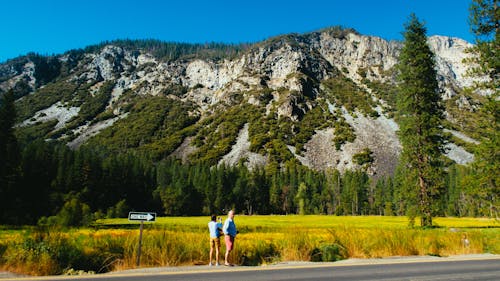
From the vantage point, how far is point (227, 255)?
36.9ft

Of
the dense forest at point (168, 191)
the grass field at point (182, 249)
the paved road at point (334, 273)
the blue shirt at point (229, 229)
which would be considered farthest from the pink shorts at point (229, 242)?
the dense forest at point (168, 191)

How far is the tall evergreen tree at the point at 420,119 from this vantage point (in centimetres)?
2634

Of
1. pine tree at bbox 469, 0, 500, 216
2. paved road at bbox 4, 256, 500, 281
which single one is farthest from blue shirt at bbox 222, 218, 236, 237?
pine tree at bbox 469, 0, 500, 216

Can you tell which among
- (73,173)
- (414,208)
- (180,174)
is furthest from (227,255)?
(180,174)

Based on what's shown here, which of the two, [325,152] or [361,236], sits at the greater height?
[325,152]

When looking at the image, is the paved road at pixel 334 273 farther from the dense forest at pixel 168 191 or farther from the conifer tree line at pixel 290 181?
the dense forest at pixel 168 191

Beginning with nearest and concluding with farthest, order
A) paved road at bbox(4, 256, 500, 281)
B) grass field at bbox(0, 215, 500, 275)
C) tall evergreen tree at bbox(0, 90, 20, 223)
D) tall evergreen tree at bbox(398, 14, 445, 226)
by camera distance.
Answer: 1. paved road at bbox(4, 256, 500, 281)
2. grass field at bbox(0, 215, 500, 275)
3. tall evergreen tree at bbox(398, 14, 445, 226)
4. tall evergreen tree at bbox(0, 90, 20, 223)

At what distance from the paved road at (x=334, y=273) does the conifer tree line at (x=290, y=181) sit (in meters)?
11.8

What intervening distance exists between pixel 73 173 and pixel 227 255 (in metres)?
72.8

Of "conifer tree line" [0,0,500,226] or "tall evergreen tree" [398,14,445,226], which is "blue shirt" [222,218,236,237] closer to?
"conifer tree line" [0,0,500,226]

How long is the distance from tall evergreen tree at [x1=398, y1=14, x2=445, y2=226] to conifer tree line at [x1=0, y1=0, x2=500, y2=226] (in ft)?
0.27

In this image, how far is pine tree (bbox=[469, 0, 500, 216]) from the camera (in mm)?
19078

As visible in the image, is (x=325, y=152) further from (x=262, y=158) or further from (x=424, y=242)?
(x=424, y=242)

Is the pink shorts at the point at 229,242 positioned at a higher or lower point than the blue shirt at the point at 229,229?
lower
